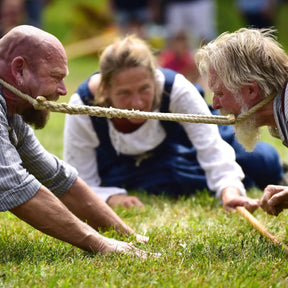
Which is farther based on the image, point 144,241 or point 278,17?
point 278,17

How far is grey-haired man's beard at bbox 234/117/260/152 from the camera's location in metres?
2.67

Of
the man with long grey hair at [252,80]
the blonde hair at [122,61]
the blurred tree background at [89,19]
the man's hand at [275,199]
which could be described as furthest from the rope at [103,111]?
the blurred tree background at [89,19]

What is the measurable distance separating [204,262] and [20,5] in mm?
8989

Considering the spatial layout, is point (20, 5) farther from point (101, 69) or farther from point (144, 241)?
point (144, 241)

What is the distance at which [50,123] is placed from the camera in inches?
273

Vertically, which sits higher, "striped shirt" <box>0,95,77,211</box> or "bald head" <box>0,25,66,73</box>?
"bald head" <box>0,25,66,73</box>

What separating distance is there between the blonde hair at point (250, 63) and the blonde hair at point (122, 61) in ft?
3.08

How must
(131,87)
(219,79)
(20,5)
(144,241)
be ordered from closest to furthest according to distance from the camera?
(219,79) < (144,241) < (131,87) < (20,5)

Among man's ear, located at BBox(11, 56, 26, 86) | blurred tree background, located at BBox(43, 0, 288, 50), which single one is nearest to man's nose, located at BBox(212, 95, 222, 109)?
man's ear, located at BBox(11, 56, 26, 86)

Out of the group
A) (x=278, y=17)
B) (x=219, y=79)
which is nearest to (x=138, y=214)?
(x=219, y=79)

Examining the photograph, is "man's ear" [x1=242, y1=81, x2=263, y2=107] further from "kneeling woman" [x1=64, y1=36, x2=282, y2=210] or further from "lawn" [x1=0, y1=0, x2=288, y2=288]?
"kneeling woman" [x1=64, y1=36, x2=282, y2=210]

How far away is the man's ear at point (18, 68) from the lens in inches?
101

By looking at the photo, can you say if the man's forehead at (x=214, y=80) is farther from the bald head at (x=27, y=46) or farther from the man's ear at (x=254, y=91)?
the bald head at (x=27, y=46)

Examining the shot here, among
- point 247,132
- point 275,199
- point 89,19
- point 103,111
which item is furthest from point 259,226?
point 89,19
